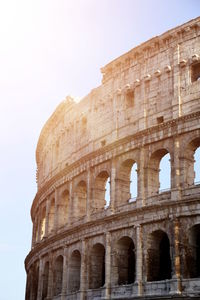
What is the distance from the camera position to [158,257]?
2353 centimetres

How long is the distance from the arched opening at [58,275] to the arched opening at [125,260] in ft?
20.5

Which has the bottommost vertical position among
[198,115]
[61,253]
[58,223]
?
[61,253]

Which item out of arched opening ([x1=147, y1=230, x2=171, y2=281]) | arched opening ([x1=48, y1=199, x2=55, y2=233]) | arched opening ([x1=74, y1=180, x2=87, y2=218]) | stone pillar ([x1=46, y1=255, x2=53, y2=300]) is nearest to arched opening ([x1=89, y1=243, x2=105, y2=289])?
arched opening ([x1=74, y1=180, x2=87, y2=218])

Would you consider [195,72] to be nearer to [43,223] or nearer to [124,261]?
[124,261]

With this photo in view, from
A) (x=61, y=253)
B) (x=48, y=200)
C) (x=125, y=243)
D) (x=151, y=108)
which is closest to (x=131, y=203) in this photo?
(x=125, y=243)

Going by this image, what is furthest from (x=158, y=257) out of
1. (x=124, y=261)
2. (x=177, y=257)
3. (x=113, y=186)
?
(x=113, y=186)

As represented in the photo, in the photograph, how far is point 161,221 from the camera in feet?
75.7

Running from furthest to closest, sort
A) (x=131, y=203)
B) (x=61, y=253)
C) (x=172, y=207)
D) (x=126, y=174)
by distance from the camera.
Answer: (x=61, y=253)
(x=126, y=174)
(x=131, y=203)
(x=172, y=207)

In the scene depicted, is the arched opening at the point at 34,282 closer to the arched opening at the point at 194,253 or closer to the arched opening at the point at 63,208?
the arched opening at the point at 63,208

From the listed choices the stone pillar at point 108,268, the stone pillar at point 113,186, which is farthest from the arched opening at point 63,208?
the stone pillar at point 108,268

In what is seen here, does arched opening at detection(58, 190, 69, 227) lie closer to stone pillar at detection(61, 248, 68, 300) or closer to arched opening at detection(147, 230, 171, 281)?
stone pillar at detection(61, 248, 68, 300)

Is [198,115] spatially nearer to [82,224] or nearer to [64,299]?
[82,224]

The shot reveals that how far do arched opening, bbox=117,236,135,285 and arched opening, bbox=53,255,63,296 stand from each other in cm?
626

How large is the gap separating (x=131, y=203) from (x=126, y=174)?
84.5 inches
